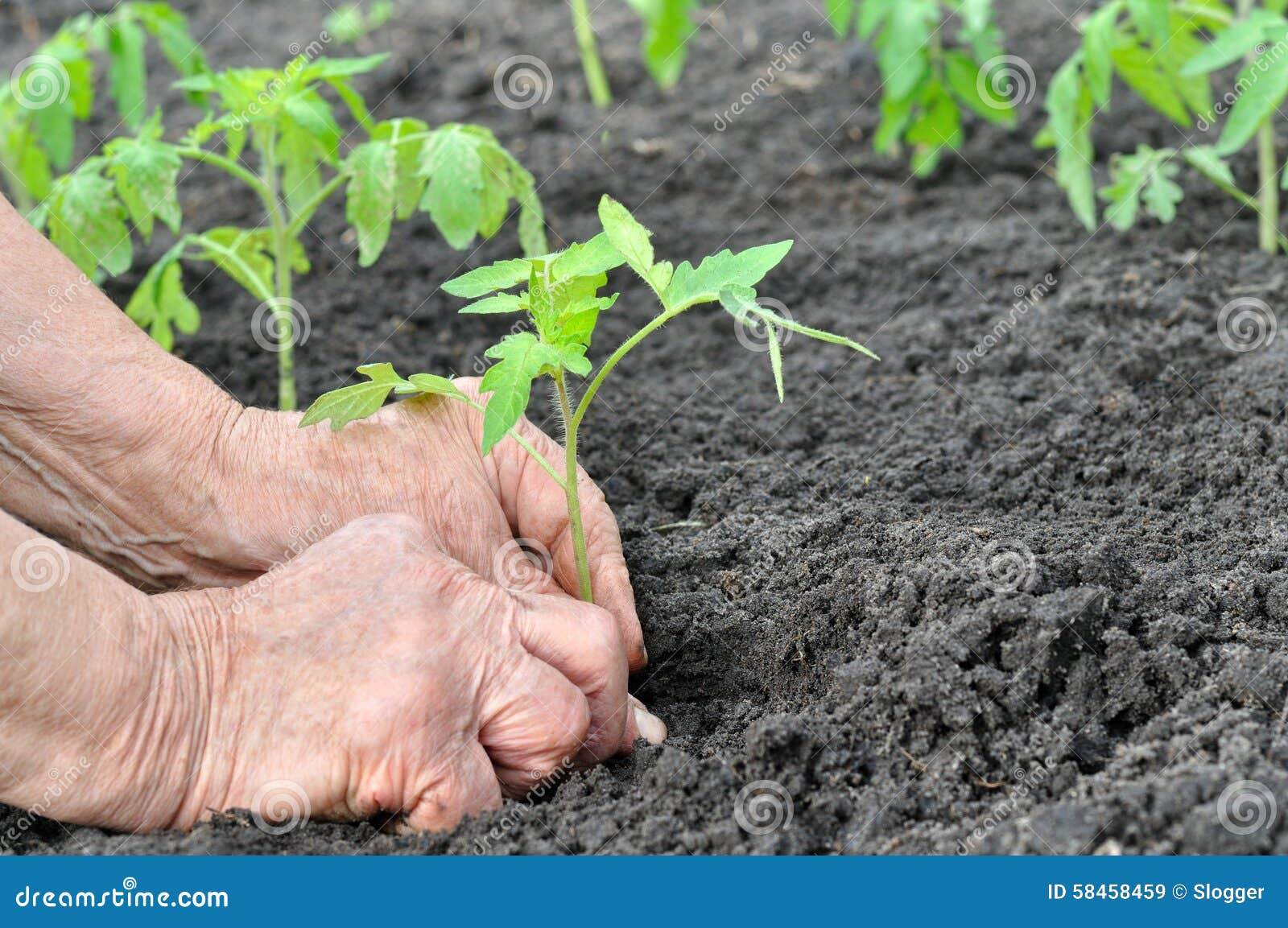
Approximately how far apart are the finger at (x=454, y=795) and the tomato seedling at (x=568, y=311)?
0.43 metres

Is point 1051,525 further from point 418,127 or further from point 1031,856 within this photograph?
point 418,127

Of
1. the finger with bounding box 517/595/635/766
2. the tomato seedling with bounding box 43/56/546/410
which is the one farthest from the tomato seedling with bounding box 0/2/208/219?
the finger with bounding box 517/595/635/766

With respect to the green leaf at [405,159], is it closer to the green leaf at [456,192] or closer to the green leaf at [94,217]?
the green leaf at [456,192]

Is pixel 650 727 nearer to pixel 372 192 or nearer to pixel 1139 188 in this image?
pixel 372 192

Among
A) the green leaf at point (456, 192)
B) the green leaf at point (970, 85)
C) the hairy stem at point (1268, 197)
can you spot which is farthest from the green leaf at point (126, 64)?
the hairy stem at point (1268, 197)

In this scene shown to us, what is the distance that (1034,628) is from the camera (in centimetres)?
205

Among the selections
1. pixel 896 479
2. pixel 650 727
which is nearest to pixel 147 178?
pixel 650 727

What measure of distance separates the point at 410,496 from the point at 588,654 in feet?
1.75

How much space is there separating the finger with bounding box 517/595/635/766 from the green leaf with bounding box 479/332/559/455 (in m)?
0.33

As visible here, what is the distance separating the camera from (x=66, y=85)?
377 cm

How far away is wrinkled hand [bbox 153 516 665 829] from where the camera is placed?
1989mm

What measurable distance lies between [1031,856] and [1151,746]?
0.34 metres

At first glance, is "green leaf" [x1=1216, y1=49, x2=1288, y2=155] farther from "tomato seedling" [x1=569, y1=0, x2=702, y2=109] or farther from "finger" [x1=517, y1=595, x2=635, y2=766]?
"finger" [x1=517, y1=595, x2=635, y2=766]

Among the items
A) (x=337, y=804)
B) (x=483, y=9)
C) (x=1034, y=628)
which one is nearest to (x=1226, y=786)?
(x=1034, y=628)
